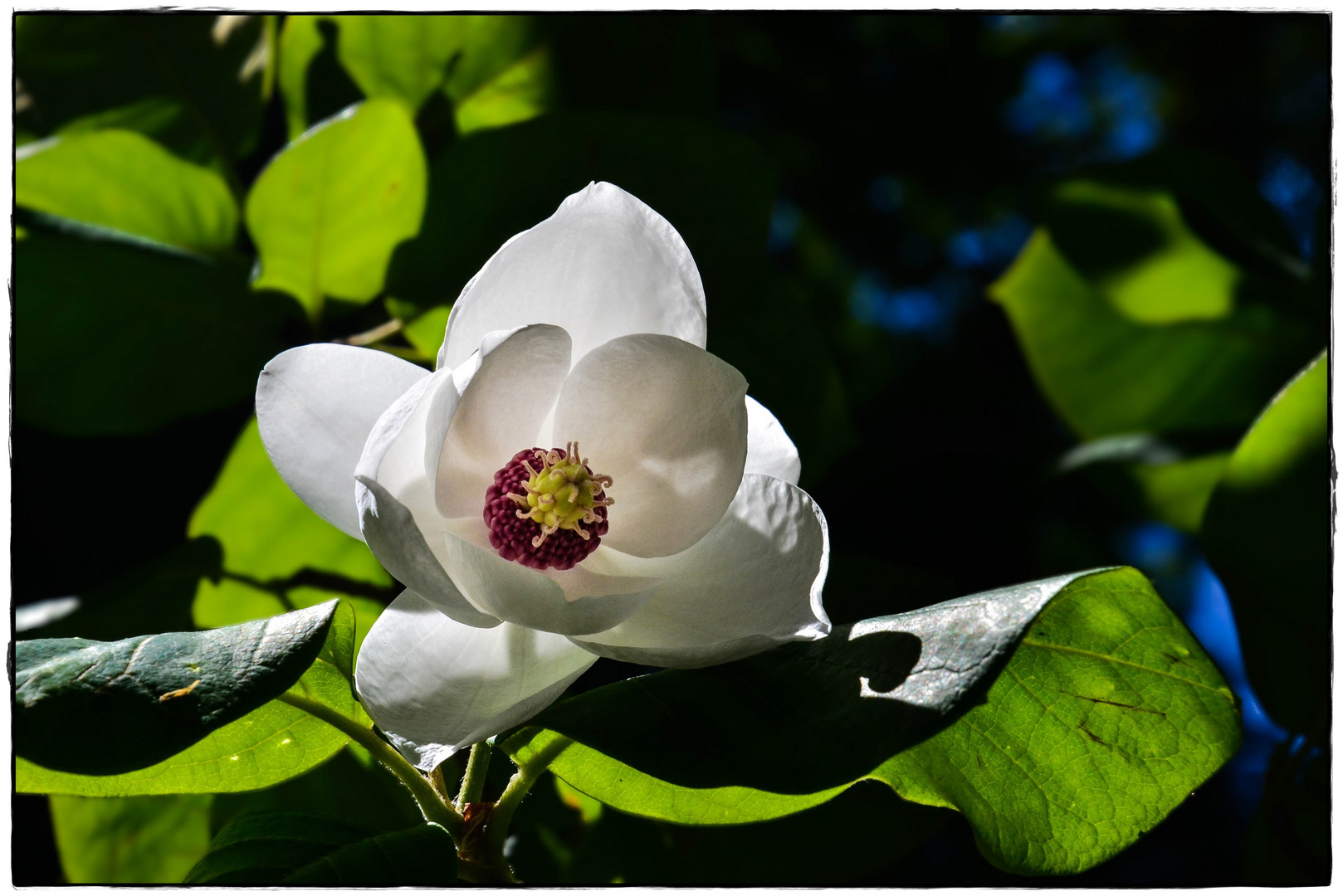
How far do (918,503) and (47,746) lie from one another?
26.1 inches

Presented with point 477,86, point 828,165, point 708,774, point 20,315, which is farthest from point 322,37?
point 708,774

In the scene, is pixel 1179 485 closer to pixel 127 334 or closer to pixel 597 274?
pixel 597 274

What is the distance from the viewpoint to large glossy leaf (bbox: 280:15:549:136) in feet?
3.01

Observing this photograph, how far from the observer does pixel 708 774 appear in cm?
47

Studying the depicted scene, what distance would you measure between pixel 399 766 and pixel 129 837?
0.45 m

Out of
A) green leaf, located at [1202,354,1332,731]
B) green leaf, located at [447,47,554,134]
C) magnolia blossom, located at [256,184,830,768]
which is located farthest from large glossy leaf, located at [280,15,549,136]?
green leaf, located at [1202,354,1332,731]

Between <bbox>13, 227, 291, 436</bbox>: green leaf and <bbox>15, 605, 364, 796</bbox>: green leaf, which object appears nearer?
<bbox>15, 605, 364, 796</bbox>: green leaf

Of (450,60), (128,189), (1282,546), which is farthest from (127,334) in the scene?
(1282,546)

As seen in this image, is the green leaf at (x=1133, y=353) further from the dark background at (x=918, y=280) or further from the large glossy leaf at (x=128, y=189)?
the large glossy leaf at (x=128, y=189)

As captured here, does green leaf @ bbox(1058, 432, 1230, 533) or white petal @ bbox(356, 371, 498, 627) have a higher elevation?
white petal @ bbox(356, 371, 498, 627)

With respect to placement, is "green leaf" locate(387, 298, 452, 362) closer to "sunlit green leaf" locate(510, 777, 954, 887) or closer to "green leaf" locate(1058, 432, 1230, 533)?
"sunlit green leaf" locate(510, 777, 954, 887)

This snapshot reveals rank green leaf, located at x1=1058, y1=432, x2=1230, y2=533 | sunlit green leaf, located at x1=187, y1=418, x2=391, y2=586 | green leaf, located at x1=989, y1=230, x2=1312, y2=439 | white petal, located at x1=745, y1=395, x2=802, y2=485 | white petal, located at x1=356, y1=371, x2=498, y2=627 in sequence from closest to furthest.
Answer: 1. white petal, located at x1=356, y1=371, x2=498, y2=627
2. white petal, located at x1=745, y1=395, x2=802, y2=485
3. sunlit green leaf, located at x1=187, y1=418, x2=391, y2=586
4. green leaf, located at x1=1058, y1=432, x2=1230, y2=533
5. green leaf, located at x1=989, y1=230, x2=1312, y2=439

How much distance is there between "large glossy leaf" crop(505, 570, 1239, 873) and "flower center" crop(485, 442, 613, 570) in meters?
0.07

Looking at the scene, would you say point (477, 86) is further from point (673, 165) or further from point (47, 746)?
point (47, 746)
